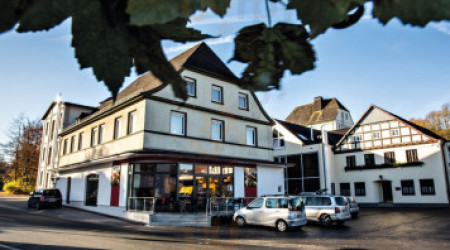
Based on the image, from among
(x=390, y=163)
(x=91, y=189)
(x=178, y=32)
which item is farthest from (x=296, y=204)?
(x=390, y=163)

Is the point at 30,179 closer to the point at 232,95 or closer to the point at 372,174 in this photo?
the point at 232,95

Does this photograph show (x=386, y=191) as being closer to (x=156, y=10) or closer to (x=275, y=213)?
(x=275, y=213)

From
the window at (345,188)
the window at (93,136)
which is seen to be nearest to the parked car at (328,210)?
the window at (93,136)

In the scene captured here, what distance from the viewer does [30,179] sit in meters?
45.1

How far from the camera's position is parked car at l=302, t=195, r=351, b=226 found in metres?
17.3

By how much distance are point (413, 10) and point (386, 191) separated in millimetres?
39161

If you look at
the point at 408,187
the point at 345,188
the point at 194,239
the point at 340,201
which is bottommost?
the point at 194,239

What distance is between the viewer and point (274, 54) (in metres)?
0.91

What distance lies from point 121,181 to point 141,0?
19.9 metres

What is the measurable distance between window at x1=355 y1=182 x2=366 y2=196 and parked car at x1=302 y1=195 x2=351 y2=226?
19.3 metres

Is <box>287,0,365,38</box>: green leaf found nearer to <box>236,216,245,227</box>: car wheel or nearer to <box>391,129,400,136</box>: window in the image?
<box>236,216,245,227</box>: car wheel

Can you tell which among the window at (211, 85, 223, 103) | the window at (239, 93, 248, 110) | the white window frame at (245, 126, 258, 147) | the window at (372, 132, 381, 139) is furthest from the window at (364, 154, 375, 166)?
the window at (211, 85, 223, 103)

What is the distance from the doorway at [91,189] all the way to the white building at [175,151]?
0.22ft

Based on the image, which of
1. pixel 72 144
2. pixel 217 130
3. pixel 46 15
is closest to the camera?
pixel 46 15
